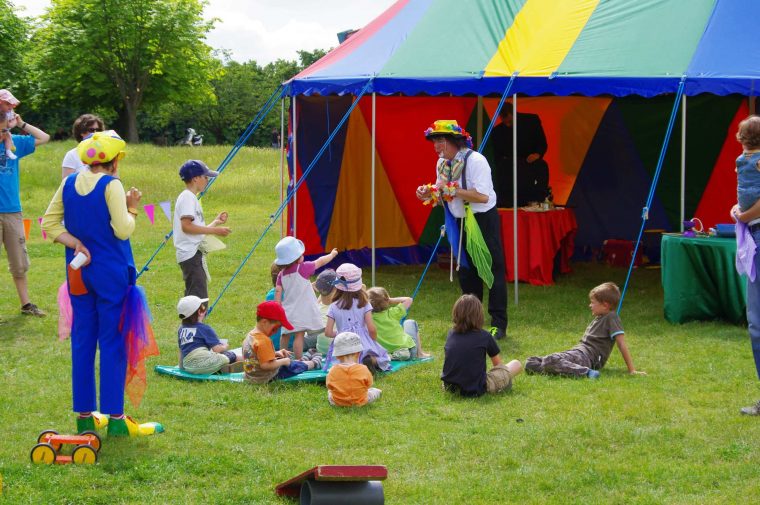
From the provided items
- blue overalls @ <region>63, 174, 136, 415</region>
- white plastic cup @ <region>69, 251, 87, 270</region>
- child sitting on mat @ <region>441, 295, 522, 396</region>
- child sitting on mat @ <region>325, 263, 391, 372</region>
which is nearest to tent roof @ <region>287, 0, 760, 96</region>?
child sitting on mat @ <region>325, 263, 391, 372</region>

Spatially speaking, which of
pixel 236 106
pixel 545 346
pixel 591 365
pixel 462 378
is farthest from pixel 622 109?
pixel 236 106

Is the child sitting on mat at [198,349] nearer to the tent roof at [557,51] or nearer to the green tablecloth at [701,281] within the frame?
the tent roof at [557,51]

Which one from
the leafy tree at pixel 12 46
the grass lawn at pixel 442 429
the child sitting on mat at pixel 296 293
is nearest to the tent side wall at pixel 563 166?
the grass lawn at pixel 442 429

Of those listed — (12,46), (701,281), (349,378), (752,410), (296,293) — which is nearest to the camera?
(752,410)

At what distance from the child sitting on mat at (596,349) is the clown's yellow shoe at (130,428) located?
2455mm

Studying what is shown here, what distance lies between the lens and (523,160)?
1098 centimetres

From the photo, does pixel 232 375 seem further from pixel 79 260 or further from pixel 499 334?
pixel 499 334

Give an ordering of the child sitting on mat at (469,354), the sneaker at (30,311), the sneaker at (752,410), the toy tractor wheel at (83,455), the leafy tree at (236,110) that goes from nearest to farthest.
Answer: the toy tractor wheel at (83,455) < the sneaker at (752,410) < the child sitting on mat at (469,354) < the sneaker at (30,311) < the leafy tree at (236,110)

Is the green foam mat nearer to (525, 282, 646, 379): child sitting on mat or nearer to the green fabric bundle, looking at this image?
(525, 282, 646, 379): child sitting on mat

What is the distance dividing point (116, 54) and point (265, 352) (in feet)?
123

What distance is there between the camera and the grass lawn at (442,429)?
181 inches

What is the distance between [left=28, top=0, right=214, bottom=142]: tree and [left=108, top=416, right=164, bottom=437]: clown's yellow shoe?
120ft

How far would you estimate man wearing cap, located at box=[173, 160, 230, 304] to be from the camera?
7.21 m

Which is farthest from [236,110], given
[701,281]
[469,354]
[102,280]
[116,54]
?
[102,280]
